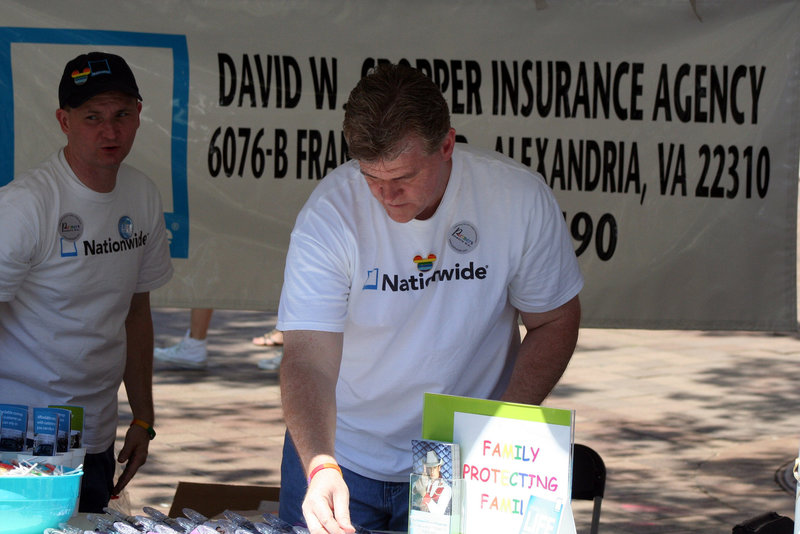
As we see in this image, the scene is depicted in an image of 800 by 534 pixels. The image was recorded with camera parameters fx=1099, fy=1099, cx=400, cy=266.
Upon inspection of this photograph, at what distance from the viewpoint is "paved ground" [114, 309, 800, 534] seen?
498 cm

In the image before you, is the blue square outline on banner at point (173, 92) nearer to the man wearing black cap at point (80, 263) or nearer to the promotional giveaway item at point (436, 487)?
the man wearing black cap at point (80, 263)

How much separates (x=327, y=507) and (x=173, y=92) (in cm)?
242

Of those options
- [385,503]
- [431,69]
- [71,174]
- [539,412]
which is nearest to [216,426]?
[431,69]

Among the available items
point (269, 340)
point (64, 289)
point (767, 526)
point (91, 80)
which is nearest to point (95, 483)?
point (64, 289)

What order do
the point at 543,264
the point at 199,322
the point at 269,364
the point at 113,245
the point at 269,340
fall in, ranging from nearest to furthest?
1. the point at 543,264
2. the point at 113,245
3. the point at 199,322
4. the point at 269,364
5. the point at 269,340

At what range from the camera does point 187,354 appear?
734 cm

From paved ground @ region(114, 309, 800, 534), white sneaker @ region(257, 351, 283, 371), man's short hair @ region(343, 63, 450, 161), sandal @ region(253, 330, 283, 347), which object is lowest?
paved ground @ region(114, 309, 800, 534)

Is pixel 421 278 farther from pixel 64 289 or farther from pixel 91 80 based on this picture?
pixel 91 80

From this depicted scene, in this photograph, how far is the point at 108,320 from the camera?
302cm

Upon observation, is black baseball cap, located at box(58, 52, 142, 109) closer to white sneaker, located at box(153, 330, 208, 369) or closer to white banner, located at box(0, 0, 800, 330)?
white banner, located at box(0, 0, 800, 330)

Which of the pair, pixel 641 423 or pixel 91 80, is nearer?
pixel 91 80

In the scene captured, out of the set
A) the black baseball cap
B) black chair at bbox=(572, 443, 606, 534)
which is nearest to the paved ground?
black chair at bbox=(572, 443, 606, 534)

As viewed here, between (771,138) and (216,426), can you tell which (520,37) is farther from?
(216,426)

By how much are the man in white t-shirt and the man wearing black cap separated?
684 mm
